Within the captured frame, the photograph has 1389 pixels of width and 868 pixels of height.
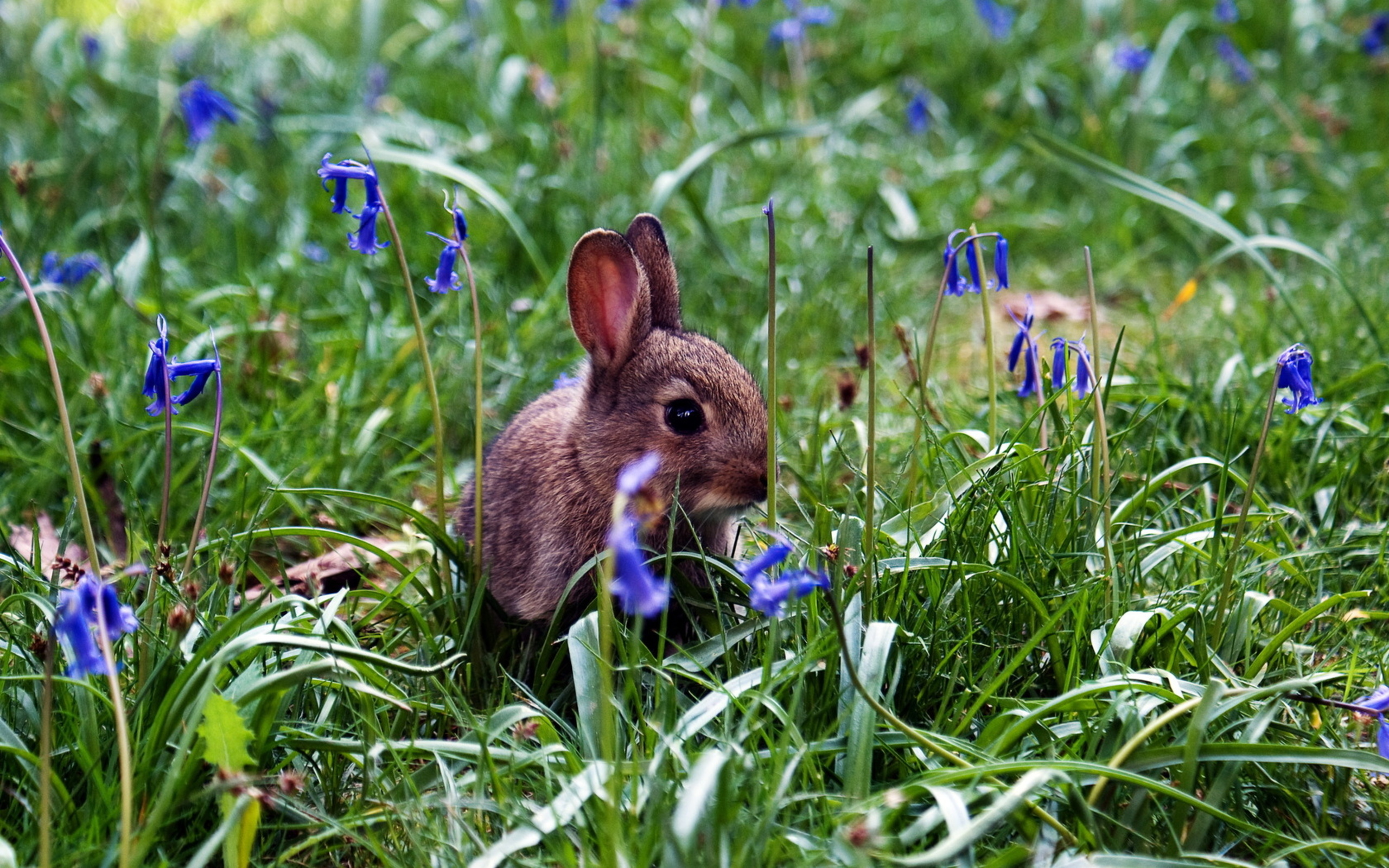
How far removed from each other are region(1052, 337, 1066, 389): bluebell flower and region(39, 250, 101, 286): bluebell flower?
11.8 ft

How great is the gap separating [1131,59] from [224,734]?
20.9 ft

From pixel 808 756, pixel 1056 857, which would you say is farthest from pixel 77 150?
pixel 1056 857

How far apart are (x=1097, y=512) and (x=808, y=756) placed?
1.06 metres

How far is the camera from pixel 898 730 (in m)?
2.57

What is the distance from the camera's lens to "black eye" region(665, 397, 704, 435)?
11.0 ft

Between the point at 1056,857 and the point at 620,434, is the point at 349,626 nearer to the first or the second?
the point at 620,434

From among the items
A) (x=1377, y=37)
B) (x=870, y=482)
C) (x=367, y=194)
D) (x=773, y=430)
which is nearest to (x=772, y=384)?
(x=773, y=430)

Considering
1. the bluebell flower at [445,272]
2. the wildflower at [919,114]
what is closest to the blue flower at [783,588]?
the bluebell flower at [445,272]

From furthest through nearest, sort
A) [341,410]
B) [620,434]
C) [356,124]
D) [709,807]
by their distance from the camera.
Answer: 1. [356,124]
2. [341,410]
3. [620,434]
4. [709,807]

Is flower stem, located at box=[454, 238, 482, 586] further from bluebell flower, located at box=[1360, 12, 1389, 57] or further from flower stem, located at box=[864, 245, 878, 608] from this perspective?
bluebell flower, located at box=[1360, 12, 1389, 57]

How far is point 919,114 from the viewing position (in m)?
7.32

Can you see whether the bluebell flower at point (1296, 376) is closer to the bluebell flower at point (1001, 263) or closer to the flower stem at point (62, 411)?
the bluebell flower at point (1001, 263)

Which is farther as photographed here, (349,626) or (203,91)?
(203,91)

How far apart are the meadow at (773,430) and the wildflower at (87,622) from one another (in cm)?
2
